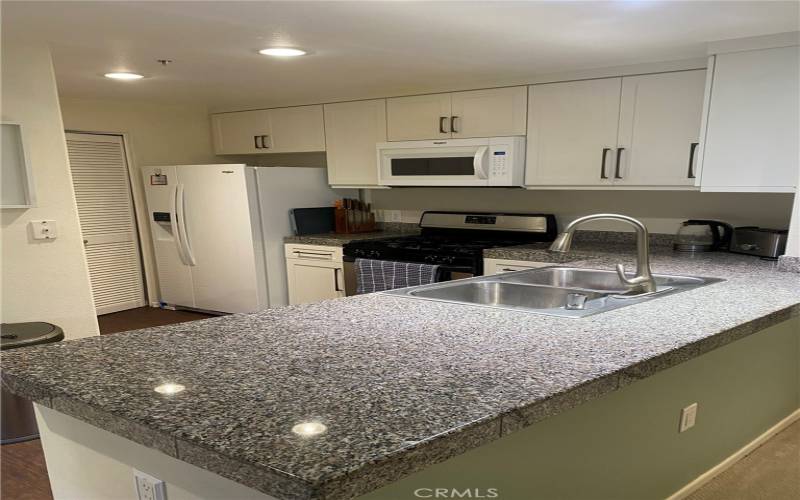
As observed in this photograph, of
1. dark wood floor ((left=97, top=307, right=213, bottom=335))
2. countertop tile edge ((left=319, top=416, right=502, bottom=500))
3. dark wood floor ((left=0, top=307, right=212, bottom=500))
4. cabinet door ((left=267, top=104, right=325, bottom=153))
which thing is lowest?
dark wood floor ((left=0, top=307, right=212, bottom=500))

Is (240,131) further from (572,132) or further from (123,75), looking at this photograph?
(572,132)

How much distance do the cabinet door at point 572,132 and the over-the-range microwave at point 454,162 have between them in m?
0.13

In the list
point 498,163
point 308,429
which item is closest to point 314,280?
point 498,163

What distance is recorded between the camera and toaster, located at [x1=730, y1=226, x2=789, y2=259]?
109 inches

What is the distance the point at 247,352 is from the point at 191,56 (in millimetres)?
2109

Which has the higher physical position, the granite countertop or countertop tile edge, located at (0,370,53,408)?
the granite countertop

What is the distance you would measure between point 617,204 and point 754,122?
103 cm

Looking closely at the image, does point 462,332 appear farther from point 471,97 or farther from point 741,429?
point 471,97

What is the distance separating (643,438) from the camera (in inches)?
69.3

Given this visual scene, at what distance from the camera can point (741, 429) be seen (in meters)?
2.31

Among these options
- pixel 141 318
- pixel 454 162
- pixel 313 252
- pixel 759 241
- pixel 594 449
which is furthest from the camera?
pixel 141 318

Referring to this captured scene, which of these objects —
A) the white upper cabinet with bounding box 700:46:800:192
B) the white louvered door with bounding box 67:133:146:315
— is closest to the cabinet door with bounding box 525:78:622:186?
the white upper cabinet with bounding box 700:46:800:192

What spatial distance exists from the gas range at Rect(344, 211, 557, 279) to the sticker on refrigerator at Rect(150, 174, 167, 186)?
1.85 meters

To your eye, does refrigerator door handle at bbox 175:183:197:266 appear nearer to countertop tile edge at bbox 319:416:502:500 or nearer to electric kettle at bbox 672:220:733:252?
electric kettle at bbox 672:220:733:252
